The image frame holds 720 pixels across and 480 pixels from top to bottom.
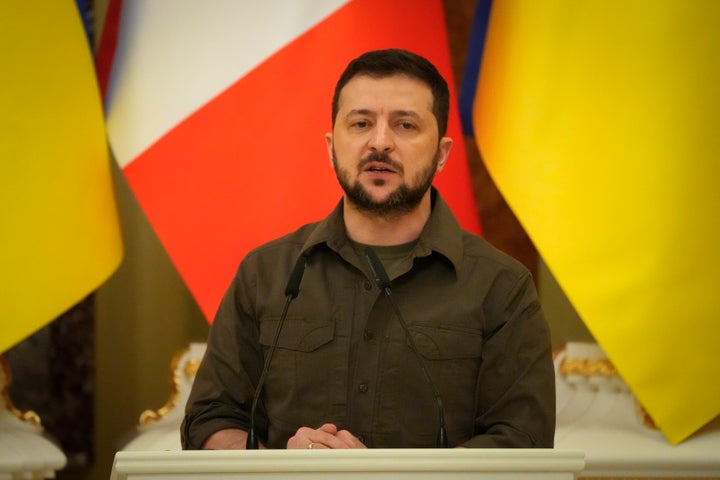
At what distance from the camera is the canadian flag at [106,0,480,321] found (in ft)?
8.27

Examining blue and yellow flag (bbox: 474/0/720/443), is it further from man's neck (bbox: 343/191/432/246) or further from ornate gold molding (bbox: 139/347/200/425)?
ornate gold molding (bbox: 139/347/200/425)

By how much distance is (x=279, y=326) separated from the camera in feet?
5.75

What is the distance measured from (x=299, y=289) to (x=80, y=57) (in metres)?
1.10

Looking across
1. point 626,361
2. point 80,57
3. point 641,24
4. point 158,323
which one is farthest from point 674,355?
point 158,323

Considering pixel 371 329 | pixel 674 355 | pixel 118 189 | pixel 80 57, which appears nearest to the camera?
pixel 371 329

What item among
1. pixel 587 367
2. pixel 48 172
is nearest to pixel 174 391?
pixel 48 172

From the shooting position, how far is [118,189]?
3.60m

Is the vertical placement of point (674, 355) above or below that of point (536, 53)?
below

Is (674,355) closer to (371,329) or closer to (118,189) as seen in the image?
(371,329)

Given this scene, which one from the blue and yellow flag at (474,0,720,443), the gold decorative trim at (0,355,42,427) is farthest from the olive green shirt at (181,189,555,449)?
the gold decorative trim at (0,355,42,427)

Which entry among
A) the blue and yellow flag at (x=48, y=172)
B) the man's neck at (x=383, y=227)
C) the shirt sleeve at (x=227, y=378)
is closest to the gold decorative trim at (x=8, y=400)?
the blue and yellow flag at (x=48, y=172)

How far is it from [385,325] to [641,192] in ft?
2.94

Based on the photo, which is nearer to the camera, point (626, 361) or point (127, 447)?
point (626, 361)

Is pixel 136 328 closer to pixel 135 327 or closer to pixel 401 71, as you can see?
pixel 135 327
